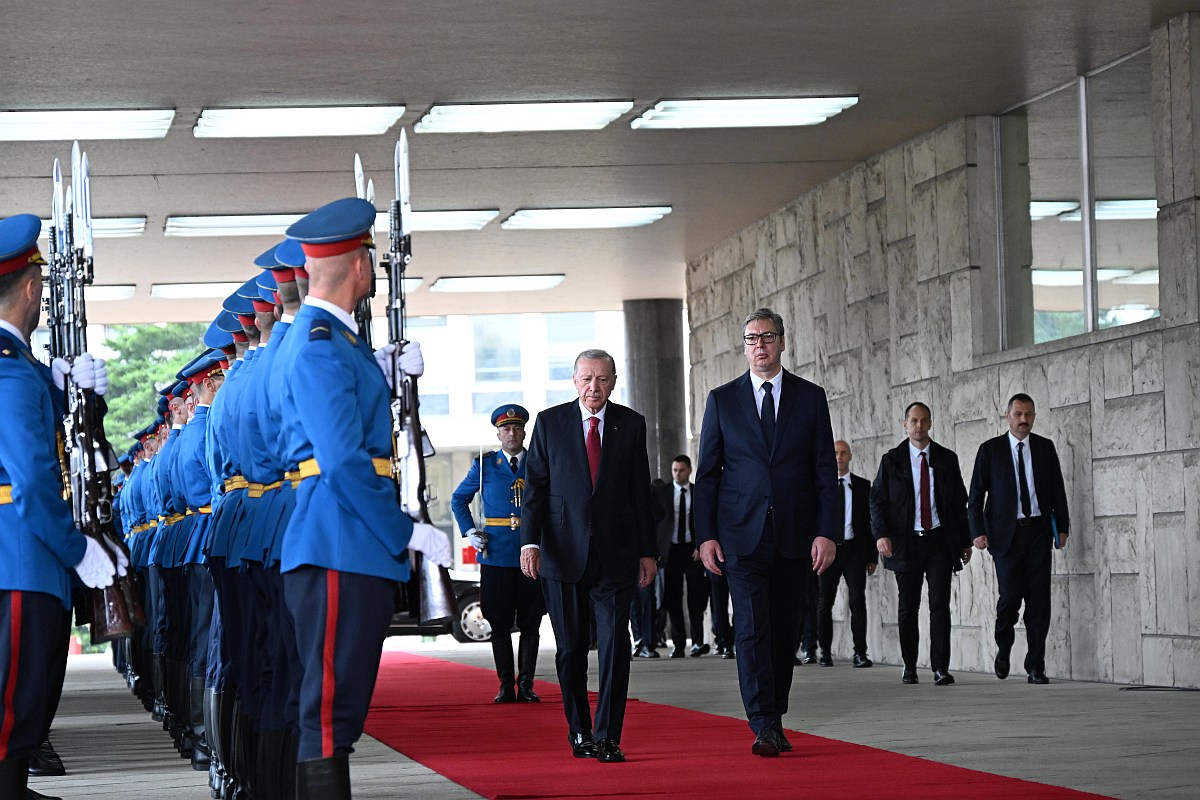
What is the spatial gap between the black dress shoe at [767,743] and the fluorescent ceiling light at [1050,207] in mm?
6227

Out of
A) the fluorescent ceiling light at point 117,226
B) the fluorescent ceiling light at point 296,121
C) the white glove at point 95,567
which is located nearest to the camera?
the white glove at point 95,567

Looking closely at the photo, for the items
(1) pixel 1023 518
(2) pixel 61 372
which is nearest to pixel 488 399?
(1) pixel 1023 518

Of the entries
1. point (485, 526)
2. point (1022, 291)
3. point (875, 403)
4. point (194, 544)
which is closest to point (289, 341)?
point (194, 544)

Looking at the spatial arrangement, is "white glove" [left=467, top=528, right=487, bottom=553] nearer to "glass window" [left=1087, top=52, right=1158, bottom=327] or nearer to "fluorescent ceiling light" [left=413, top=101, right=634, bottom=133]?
"fluorescent ceiling light" [left=413, top=101, right=634, bottom=133]

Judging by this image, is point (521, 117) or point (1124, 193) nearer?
point (1124, 193)

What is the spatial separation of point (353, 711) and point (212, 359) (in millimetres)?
Answer: 3492

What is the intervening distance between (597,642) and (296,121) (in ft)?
21.2

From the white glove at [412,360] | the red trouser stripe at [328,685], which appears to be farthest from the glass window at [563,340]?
the red trouser stripe at [328,685]

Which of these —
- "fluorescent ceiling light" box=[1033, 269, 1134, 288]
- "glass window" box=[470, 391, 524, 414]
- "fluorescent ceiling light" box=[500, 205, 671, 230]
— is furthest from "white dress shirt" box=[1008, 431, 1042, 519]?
"glass window" box=[470, 391, 524, 414]

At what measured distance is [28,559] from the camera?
15.8 ft

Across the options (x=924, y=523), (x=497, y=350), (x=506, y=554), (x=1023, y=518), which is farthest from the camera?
(x=497, y=350)

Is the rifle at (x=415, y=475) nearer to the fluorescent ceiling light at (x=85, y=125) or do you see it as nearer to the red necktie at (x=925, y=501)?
the red necktie at (x=925, y=501)

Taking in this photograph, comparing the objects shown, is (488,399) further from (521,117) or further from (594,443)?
(594,443)

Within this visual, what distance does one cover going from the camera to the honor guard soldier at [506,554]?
432 inches
